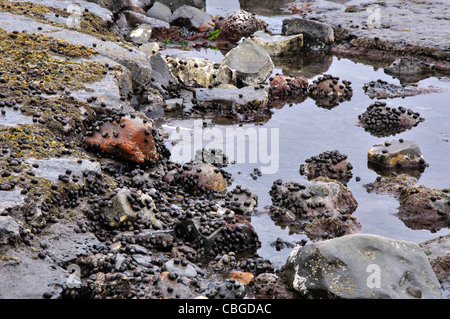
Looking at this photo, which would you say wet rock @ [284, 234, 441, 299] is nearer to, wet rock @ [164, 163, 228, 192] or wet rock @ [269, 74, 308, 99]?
wet rock @ [164, 163, 228, 192]

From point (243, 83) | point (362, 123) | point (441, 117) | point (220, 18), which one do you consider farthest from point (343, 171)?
point (220, 18)

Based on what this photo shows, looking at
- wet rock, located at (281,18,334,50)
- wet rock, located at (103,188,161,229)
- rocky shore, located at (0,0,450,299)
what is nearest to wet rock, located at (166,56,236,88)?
rocky shore, located at (0,0,450,299)

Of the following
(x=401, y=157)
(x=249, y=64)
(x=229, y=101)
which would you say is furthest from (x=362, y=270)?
(x=249, y=64)

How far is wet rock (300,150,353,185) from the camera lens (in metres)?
15.5

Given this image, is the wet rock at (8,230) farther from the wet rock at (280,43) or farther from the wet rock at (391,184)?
the wet rock at (280,43)

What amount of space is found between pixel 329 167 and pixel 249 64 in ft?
27.3

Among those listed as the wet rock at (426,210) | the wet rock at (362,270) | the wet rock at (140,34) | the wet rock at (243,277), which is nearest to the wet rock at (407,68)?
the wet rock at (426,210)

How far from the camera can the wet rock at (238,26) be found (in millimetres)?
30734

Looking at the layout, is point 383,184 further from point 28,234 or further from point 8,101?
point 8,101

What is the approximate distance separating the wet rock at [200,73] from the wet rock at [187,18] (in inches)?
425

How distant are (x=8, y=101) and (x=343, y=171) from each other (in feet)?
30.9

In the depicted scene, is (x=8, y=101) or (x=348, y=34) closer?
(x=8, y=101)

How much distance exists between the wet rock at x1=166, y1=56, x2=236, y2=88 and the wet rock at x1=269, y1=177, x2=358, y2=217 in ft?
28.3

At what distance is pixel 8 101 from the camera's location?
1456cm
